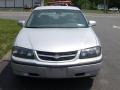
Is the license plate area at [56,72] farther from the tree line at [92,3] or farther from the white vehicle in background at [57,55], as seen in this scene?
the tree line at [92,3]

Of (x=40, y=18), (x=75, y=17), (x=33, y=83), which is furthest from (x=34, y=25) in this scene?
(x=33, y=83)

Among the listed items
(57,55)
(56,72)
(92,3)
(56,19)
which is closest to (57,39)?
(57,55)

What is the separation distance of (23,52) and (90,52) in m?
1.19

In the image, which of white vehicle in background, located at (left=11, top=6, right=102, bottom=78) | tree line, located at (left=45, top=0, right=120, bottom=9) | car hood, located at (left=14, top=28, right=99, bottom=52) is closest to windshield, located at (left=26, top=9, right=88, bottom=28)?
car hood, located at (left=14, top=28, right=99, bottom=52)

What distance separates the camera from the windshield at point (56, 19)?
8500 millimetres

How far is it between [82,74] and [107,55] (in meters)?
4.34

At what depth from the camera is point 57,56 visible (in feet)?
22.0

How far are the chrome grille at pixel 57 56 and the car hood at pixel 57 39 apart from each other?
0.21 feet

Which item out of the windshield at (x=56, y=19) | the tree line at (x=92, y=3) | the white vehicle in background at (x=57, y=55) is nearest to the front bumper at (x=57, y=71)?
the white vehicle in background at (x=57, y=55)

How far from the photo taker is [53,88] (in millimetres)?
7172

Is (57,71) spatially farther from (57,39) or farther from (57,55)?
(57,39)

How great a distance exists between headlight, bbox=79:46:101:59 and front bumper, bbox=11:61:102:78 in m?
0.18

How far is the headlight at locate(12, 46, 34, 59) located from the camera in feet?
22.3

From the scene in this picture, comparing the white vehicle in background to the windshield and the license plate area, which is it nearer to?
the license plate area
